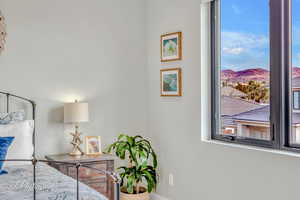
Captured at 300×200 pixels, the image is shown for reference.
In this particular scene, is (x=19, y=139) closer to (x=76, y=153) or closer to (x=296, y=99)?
(x=76, y=153)

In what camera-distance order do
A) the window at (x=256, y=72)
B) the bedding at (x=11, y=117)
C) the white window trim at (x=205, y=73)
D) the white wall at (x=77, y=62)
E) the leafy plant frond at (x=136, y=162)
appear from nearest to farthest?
1. the window at (x=256, y=72)
2. the bedding at (x=11, y=117)
3. the white window trim at (x=205, y=73)
4. the white wall at (x=77, y=62)
5. the leafy plant frond at (x=136, y=162)

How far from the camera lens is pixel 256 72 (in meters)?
3.12

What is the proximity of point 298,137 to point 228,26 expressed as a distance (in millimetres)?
1183

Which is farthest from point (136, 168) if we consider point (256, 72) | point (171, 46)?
point (256, 72)

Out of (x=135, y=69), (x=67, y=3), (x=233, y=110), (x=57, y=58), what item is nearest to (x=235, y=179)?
(x=233, y=110)

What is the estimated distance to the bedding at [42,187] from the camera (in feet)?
7.12

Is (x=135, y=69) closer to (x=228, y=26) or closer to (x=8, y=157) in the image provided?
(x=228, y=26)

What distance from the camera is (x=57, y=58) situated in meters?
3.94

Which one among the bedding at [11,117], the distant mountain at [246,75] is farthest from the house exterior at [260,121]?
the bedding at [11,117]

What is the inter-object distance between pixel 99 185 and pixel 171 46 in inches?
62.5

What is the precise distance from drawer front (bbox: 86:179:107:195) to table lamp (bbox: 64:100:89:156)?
14.1 inches

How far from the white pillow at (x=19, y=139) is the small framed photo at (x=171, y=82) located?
4.78 ft

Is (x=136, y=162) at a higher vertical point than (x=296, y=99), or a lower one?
lower

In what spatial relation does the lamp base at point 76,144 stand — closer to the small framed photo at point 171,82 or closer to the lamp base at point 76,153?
the lamp base at point 76,153
